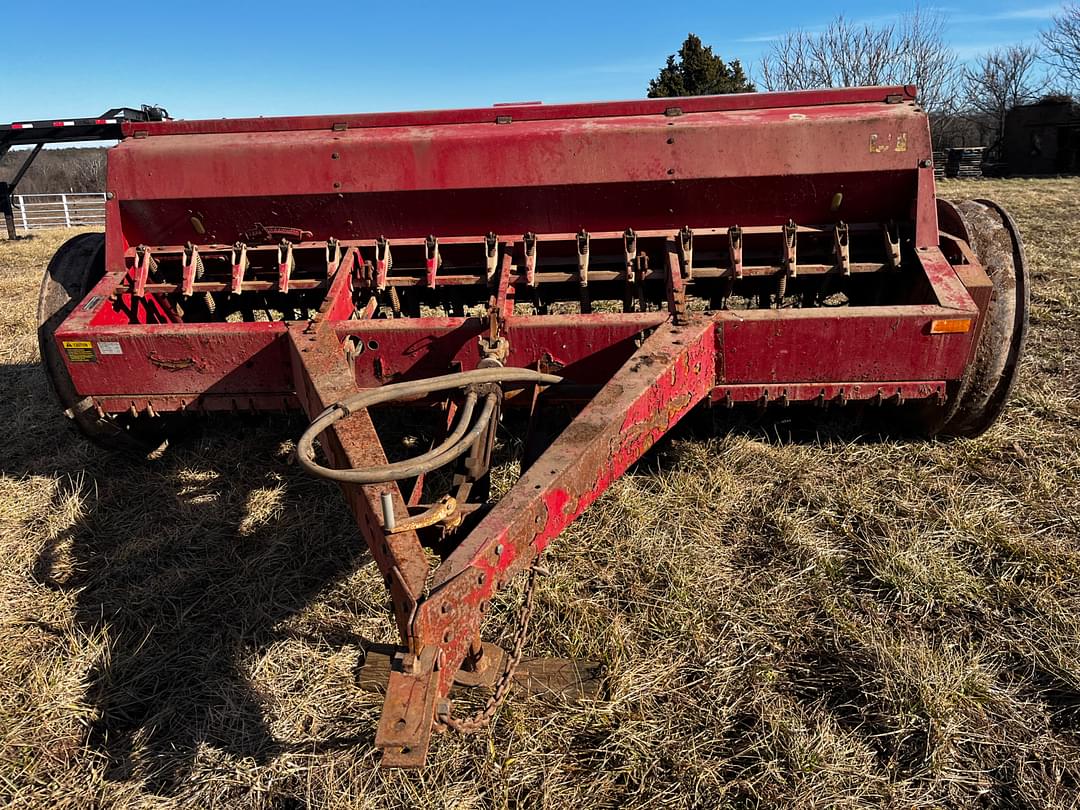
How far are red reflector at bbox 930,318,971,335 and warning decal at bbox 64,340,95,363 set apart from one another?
330cm

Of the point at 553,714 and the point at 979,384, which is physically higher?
the point at 979,384

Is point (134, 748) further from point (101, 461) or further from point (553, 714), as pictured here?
point (101, 461)

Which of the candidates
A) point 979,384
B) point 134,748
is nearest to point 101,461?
point 134,748

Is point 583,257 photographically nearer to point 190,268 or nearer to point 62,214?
point 190,268

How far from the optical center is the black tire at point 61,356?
133 inches

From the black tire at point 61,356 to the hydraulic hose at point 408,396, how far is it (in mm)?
1818

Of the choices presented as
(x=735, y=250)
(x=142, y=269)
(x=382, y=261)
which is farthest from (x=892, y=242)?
(x=142, y=269)

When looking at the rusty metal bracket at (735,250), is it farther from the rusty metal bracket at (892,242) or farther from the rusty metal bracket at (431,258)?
the rusty metal bracket at (431,258)

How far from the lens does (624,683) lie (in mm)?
2217

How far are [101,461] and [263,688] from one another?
2186 mm

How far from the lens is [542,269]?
3824mm

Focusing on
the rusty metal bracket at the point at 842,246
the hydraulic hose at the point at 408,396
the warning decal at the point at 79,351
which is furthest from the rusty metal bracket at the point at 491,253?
the warning decal at the point at 79,351

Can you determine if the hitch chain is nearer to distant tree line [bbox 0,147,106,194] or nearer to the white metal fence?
the white metal fence

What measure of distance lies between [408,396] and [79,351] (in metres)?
1.75
